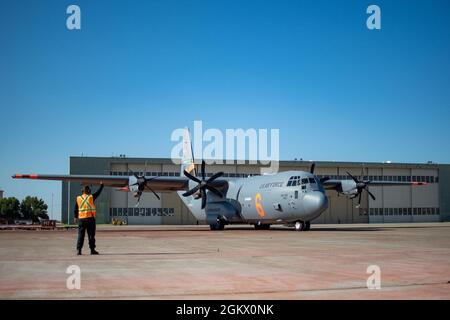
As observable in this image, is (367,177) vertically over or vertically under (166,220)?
over

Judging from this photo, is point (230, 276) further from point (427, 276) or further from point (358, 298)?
point (427, 276)

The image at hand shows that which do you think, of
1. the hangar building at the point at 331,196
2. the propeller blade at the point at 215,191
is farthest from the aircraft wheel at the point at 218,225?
the hangar building at the point at 331,196

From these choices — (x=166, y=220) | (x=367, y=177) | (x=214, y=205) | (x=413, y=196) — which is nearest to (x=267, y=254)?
(x=214, y=205)

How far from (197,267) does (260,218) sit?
2666 cm

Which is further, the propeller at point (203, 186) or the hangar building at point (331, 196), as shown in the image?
the hangar building at point (331, 196)

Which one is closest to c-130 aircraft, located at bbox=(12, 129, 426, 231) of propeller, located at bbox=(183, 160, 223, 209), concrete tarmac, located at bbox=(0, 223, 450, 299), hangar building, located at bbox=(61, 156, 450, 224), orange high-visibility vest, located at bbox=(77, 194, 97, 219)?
propeller, located at bbox=(183, 160, 223, 209)

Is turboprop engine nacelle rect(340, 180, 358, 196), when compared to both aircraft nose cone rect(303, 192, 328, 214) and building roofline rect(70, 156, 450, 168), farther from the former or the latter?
building roofline rect(70, 156, 450, 168)

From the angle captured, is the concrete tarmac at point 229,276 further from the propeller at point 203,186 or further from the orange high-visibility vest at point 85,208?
the propeller at point 203,186

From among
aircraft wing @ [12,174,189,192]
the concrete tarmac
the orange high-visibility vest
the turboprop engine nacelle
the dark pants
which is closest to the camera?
the concrete tarmac

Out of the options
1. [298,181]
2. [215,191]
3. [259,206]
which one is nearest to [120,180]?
[215,191]

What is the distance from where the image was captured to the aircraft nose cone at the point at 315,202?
3131 cm

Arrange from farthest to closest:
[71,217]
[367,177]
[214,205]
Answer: [367,177], [71,217], [214,205]

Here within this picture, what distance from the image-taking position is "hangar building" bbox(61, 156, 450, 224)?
2938 inches
